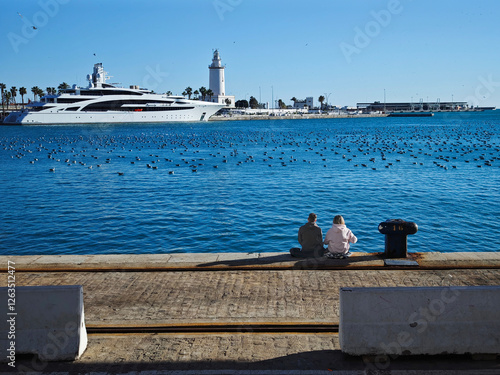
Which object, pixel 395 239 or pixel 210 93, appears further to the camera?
pixel 210 93

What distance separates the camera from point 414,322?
592 cm

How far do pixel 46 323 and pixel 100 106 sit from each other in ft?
381

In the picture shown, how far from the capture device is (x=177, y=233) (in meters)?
Result: 18.8

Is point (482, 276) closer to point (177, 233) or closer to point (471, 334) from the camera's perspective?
point (471, 334)

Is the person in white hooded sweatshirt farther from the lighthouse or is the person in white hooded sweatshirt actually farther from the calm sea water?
the lighthouse

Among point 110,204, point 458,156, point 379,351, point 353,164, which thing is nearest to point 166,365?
point 379,351

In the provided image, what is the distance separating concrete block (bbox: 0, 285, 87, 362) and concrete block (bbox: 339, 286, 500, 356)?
314 cm

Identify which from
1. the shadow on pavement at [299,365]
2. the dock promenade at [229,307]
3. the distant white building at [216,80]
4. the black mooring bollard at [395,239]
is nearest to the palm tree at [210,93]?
the distant white building at [216,80]

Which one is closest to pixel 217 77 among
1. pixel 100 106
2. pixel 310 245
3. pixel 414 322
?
pixel 100 106

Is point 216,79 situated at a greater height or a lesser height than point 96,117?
greater

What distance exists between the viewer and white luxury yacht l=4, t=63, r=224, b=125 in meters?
113

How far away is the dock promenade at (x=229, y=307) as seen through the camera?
19.1ft

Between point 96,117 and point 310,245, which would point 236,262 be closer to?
point 310,245

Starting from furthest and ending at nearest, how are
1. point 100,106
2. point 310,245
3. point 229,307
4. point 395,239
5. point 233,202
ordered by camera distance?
point 100,106, point 233,202, point 310,245, point 395,239, point 229,307
